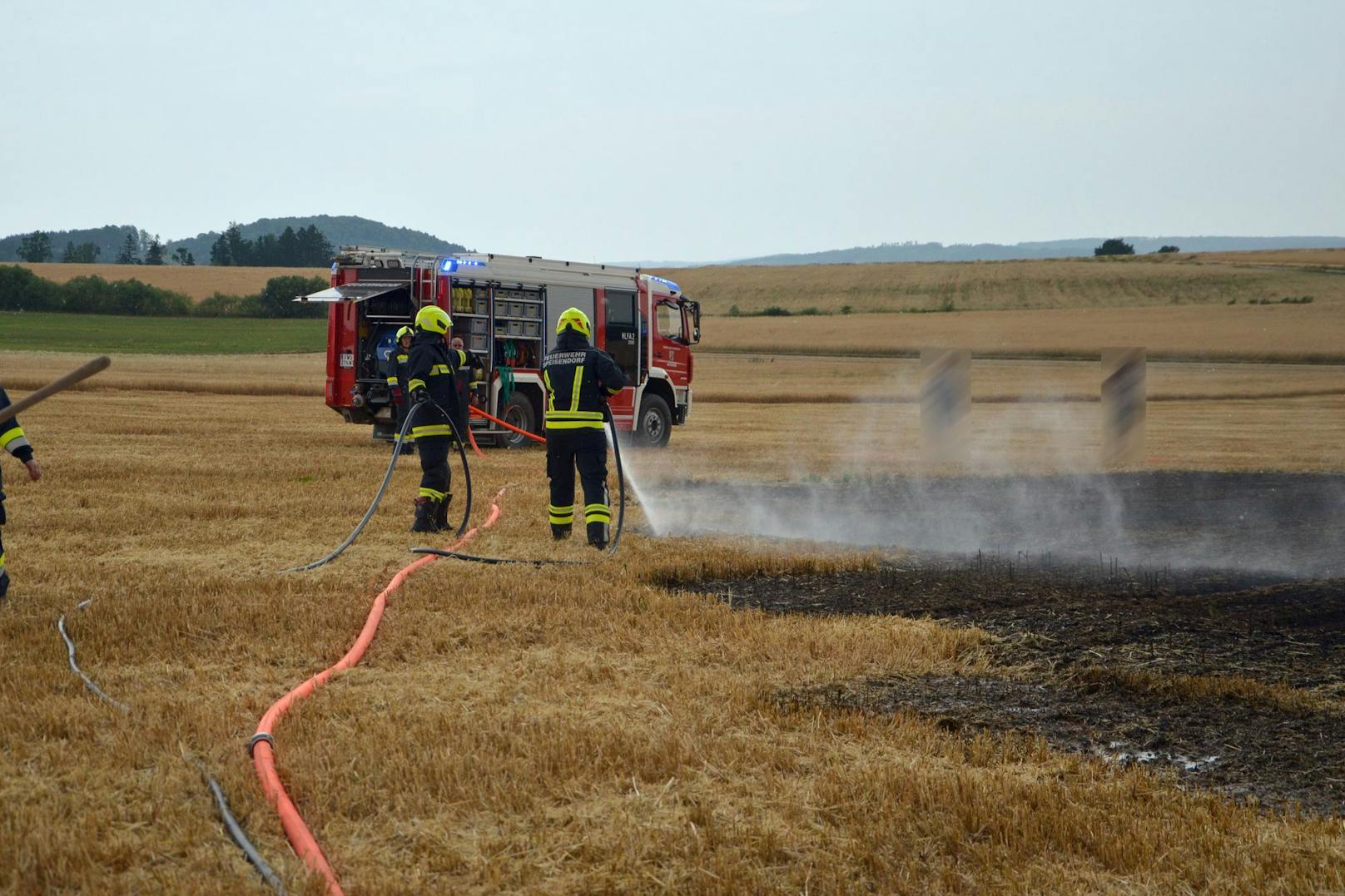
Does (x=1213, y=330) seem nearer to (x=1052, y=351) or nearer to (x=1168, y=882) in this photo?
(x=1052, y=351)

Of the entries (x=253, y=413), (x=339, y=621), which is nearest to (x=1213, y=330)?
(x=253, y=413)

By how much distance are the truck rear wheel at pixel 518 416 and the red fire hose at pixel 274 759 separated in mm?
12026

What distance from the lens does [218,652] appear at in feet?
20.6

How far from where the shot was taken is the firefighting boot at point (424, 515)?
10648 mm

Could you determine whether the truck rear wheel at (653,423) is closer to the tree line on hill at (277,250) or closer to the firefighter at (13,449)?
the firefighter at (13,449)

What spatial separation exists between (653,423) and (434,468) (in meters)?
10.5

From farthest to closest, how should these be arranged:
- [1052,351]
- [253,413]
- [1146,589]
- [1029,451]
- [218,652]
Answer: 1. [1052,351]
2. [253,413]
3. [1029,451]
4. [1146,589]
5. [218,652]

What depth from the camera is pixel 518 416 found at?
1941cm

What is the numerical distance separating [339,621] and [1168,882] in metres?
4.59

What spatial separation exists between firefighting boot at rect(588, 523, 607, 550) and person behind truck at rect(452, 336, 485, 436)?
1588mm

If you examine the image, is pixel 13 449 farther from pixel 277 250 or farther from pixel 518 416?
pixel 277 250

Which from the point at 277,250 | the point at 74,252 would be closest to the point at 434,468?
the point at 277,250

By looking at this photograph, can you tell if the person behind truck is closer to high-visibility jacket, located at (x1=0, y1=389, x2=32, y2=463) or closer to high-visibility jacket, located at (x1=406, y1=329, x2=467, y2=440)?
high-visibility jacket, located at (x1=406, y1=329, x2=467, y2=440)

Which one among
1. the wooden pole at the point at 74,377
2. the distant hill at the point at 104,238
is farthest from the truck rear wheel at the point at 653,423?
the distant hill at the point at 104,238
